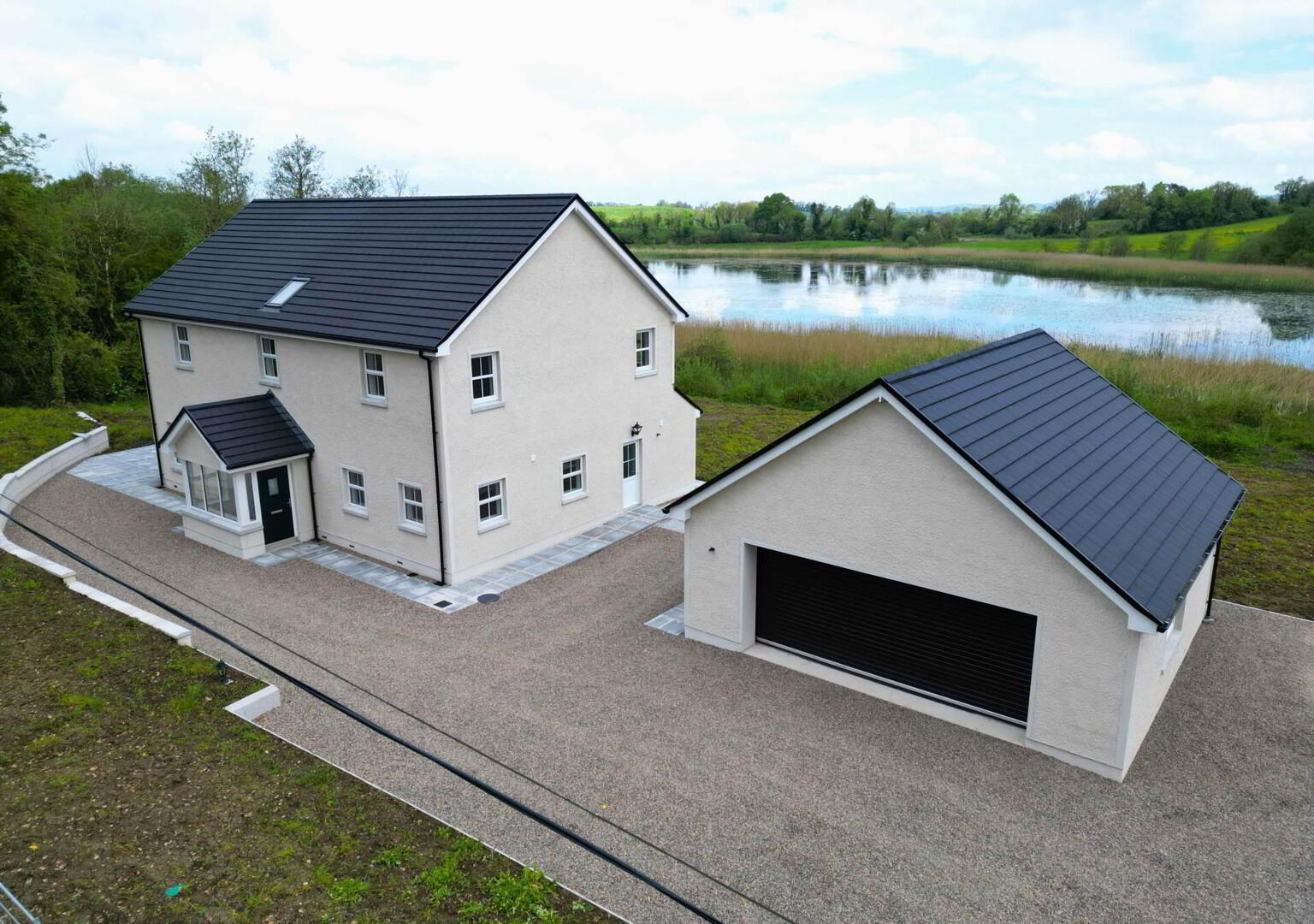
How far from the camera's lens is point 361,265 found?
58.4 feet

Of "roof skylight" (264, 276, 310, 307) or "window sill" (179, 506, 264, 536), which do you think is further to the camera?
A: "roof skylight" (264, 276, 310, 307)

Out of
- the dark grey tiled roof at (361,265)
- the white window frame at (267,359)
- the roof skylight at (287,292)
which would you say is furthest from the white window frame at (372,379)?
the roof skylight at (287,292)

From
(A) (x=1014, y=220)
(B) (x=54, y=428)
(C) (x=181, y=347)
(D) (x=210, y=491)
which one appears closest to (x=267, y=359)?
(D) (x=210, y=491)

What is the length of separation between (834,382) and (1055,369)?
59.1 ft

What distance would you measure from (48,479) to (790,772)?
20.5 metres

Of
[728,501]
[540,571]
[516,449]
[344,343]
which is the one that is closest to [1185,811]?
[728,501]

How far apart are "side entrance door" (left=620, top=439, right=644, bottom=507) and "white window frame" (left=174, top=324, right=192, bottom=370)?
34.4ft

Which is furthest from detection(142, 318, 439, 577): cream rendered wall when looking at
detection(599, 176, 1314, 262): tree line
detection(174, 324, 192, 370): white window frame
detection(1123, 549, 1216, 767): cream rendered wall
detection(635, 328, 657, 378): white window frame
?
detection(599, 176, 1314, 262): tree line

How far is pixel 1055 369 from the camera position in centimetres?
1420

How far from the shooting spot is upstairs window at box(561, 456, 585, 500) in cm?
1811

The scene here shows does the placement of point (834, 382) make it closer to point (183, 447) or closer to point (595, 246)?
point (595, 246)

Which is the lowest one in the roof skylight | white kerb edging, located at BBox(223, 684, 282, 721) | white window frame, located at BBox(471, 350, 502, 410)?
white kerb edging, located at BBox(223, 684, 282, 721)

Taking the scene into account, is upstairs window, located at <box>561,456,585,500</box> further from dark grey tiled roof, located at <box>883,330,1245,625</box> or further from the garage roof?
dark grey tiled roof, located at <box>883,330,1245,625</box>

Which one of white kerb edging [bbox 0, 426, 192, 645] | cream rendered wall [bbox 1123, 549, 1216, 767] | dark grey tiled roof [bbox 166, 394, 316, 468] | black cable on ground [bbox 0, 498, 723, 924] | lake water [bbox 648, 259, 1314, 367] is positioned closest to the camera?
black cable on ground [bbox 0, 498, 723, 924]
